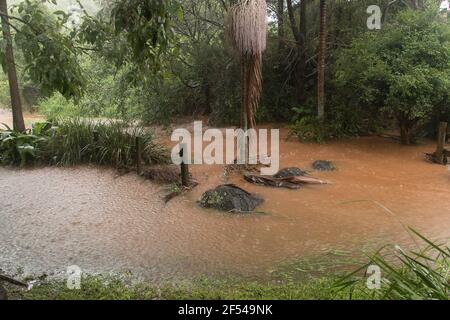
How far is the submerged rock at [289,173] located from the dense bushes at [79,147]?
2.79 metres

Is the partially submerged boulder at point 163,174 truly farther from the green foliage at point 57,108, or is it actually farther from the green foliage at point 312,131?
the green foliage at point 57,108

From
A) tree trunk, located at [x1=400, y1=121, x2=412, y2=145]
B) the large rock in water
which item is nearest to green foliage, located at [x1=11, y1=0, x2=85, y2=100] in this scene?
the large rock in water

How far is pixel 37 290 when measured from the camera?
13.5ft

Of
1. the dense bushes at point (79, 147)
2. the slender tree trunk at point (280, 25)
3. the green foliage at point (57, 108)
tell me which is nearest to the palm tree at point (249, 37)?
the dense bushes at point (79, 147)

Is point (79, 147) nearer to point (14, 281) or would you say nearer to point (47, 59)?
point (14, 281)

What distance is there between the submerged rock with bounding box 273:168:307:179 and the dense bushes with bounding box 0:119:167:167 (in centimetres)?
279

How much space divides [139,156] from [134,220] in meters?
2.43

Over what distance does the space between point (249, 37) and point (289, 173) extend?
2832mm

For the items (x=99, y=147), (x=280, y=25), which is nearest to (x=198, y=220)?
(x=99, y=147)

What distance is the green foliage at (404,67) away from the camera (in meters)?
9.48

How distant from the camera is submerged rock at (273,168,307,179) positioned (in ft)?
28.0

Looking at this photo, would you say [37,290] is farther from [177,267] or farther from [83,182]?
[83,182]

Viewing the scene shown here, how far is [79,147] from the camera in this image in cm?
973
